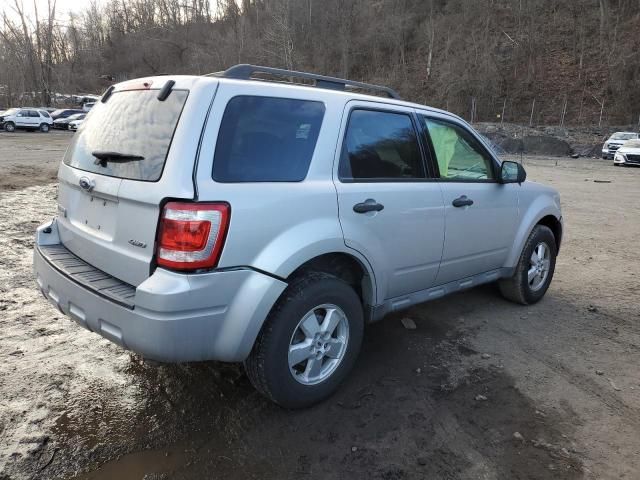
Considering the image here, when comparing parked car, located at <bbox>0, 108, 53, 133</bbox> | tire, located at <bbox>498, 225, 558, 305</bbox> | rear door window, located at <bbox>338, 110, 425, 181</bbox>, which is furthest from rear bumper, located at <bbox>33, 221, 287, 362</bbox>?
parked car, located at <bbox>0, 108, 53, 133</bbox>

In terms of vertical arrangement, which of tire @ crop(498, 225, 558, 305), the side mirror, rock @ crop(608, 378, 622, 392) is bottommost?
rock @ crop(608, 378, 622, 392)

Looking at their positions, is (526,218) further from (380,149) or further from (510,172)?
(380,149)

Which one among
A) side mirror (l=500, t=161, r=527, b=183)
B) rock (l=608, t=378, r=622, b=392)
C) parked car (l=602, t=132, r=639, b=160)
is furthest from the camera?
parked car (l=602, t=132, r=639, b=160)

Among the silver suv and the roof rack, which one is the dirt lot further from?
the roof rack

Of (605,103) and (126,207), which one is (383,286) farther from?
(605,103)

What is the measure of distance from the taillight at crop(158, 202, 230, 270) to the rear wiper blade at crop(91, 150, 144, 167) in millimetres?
430

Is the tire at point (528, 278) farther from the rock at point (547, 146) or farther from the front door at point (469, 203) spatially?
the rock at point (547, 146)

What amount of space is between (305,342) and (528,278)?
9.37 ft

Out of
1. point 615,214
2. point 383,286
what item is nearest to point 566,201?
point 615,214

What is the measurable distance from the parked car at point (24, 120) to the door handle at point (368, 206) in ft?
121

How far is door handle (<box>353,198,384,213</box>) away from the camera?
311 centimetres

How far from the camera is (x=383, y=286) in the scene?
3.40m

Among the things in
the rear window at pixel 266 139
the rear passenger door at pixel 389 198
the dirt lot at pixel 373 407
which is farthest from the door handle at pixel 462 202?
the rear window at pixel 266 139

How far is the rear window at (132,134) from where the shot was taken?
261 cm
